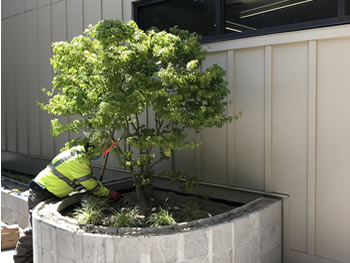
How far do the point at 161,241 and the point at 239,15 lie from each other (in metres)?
3.77

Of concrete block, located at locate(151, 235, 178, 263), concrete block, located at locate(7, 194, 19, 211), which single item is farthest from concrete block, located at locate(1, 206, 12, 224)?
concrete block, located at locate(151, 235, 178, 263)

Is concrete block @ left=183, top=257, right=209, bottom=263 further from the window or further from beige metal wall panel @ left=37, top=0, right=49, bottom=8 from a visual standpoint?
beige metal wall panel @ left=37, top=0, right=49, bottom=8

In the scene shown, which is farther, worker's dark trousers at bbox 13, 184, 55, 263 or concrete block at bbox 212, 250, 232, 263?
worker's dark trousers at bbox 13, 184, 55, 263

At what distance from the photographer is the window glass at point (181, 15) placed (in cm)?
653

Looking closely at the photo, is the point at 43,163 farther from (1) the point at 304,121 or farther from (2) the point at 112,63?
(1) the point at 304,121

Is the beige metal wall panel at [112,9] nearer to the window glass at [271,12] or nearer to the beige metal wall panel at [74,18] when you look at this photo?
the beige metal wall panel at [74,18]

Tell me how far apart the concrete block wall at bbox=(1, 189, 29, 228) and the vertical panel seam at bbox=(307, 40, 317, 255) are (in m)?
5.10

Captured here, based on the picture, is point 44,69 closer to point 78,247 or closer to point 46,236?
point 46,236

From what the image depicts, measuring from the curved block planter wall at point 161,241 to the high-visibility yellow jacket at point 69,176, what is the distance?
0.73 metres

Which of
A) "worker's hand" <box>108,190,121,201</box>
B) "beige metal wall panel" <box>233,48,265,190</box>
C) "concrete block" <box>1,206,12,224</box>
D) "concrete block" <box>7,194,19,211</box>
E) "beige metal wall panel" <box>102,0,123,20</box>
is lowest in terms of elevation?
"concrete block" <box>1,206,12,224</box>

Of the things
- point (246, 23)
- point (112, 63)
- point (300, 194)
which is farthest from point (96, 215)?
point (246, 23)

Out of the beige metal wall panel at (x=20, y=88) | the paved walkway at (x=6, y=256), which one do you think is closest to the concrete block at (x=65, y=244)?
the paved walkway at (x=6, y=256)

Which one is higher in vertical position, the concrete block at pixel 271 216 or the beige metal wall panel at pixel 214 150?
the beige metal wall panel at pixel 214 150

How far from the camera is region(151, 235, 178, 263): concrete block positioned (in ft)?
13.8
